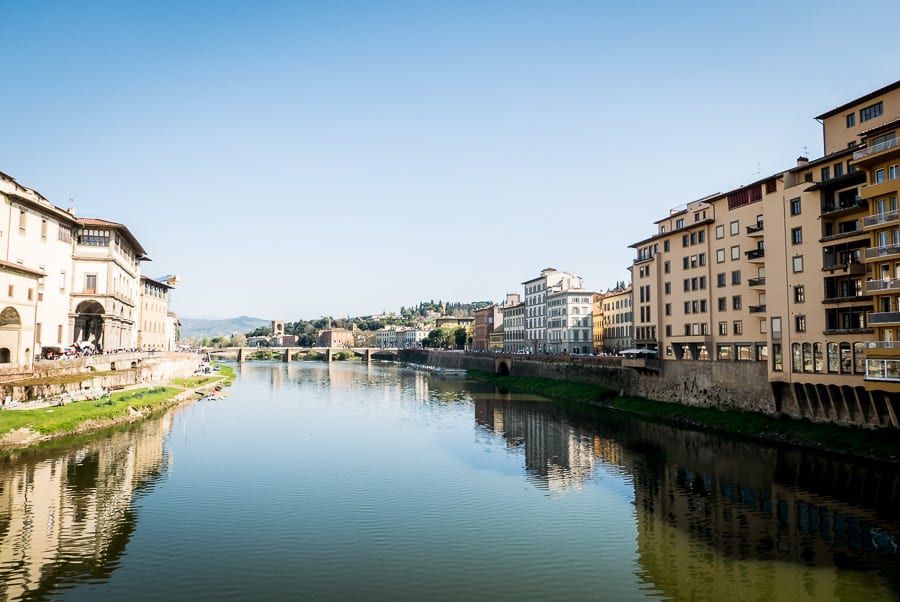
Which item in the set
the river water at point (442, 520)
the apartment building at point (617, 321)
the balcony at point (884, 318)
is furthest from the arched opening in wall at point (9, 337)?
the apartment building at point (617, 321)

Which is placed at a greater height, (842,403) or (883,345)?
(883,345)

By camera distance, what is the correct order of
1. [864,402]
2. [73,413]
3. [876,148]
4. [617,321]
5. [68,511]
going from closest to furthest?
[68,511], [876,148], [864,402], [73,413], [617,321]

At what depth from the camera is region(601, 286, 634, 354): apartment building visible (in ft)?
349

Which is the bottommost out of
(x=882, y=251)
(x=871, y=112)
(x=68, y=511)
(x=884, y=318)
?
(x=68, y=511)

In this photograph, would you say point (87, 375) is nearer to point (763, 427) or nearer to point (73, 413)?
point (73, 413)

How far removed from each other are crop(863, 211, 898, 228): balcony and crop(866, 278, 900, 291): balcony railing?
134 inches

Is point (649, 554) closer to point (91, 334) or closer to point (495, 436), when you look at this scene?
point (495, 436)

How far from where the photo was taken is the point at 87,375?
177 feet

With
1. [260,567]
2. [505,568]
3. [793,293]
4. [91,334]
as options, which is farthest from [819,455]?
[91,334]

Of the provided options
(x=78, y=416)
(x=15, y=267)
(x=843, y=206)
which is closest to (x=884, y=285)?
(x=843, y=206)

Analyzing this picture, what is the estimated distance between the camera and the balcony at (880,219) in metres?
34.7

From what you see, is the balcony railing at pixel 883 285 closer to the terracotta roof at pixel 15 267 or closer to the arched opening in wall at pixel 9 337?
the terracotta roof at pixel 15 267

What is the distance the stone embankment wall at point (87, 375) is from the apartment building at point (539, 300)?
74.4 m

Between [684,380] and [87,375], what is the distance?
5623 cm
